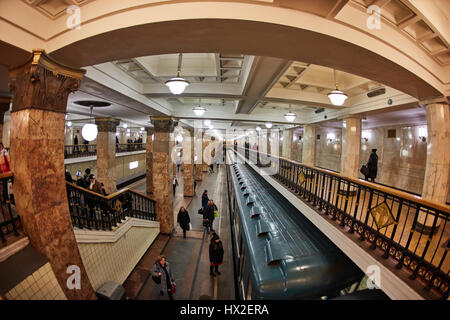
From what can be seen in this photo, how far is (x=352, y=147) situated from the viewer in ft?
21.8

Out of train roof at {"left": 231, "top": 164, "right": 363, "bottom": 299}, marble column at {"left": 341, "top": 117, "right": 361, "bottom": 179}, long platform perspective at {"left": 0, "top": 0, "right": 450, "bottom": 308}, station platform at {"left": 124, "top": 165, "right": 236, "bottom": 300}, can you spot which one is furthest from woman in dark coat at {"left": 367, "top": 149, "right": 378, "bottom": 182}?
station platform at {"left": 124, "top": 165, "right": 236, "bottom": 300}

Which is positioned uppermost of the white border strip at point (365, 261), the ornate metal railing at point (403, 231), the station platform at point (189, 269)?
the ornate metal railing at point (403, 231)

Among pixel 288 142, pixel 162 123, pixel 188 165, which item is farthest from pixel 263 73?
pixel 288 142

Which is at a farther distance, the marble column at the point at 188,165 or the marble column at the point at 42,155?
the marble column at the point at 188,165

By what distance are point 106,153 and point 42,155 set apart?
6321 millimetres

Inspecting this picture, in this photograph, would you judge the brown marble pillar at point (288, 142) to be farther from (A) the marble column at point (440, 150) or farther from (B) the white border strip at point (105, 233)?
(B) the white border strip at point (105, 233)

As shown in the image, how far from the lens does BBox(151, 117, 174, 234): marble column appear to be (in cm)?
696

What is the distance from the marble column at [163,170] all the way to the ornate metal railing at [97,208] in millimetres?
1339

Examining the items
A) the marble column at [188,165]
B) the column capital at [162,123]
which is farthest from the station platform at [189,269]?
the column capital at [162,123]

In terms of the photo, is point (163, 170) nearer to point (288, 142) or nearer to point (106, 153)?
point (106, 153)

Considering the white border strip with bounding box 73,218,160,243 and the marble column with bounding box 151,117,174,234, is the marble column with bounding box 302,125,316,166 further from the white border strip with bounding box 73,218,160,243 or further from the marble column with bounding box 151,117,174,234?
the white border strip with bounding box 73,218,160,243

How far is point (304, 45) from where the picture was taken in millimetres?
2219

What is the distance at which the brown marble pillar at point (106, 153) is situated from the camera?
25.7ft

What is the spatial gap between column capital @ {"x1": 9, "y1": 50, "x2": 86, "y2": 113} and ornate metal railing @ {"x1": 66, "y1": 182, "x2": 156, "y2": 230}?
2.09 meters
